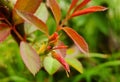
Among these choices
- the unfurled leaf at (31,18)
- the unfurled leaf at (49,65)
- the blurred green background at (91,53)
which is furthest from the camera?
the blurred green background at (91,53)

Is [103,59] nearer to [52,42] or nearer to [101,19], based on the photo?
[101,19]

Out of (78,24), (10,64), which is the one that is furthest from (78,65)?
(78,24)

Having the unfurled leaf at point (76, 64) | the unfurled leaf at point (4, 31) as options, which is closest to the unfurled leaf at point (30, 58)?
the unfurled leaf at point (4, 31)

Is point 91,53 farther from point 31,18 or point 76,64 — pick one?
point 31,18

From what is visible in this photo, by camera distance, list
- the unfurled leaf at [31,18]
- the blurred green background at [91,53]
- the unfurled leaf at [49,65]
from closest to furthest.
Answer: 1. the unfurled leaf at [31,18]
2. the unfurled leaf at [49,65]
3. the blurred green background at [91,53]

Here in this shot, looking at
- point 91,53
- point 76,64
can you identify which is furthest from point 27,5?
point 91,53

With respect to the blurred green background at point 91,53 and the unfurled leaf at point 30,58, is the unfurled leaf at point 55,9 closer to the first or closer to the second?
the unfurled leaf at point 30,58

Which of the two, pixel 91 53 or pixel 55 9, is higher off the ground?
pixel 55 9
